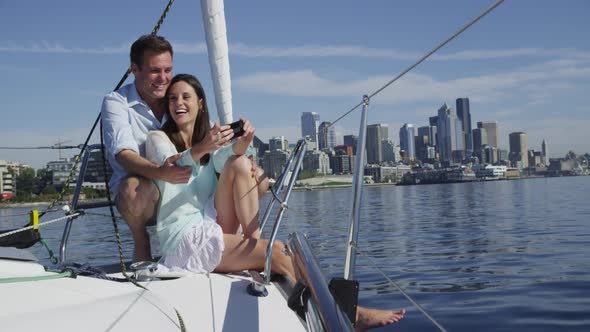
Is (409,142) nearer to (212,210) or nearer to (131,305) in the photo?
(212,210)

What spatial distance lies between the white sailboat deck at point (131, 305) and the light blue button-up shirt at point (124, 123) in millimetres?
819

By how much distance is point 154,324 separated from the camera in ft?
4.34

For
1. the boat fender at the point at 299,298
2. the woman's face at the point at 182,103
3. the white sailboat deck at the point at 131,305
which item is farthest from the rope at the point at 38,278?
the woman's face at the point at 182,103

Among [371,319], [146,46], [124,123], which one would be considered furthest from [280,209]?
[146,46]

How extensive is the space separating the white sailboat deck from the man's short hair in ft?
4.06

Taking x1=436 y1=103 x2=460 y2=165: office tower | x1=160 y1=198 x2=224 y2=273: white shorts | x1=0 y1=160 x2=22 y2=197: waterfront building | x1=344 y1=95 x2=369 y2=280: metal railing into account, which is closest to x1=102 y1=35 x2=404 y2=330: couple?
x1=160 y1=198 x2=224 y2=273: white shorts

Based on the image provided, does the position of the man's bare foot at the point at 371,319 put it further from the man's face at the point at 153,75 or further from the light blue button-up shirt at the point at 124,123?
the man's face at the point at 153,75

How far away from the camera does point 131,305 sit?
4.54 feet

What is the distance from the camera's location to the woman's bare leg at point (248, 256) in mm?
2271

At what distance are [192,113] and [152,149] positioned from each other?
279 millimetres

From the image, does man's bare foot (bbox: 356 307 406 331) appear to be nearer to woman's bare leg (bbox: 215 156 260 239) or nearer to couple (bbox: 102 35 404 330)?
couple (bbox: 102 35 404 330)

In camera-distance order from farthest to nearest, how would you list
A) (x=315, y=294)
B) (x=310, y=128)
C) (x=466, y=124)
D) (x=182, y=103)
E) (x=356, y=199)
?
(x=466, y=124) < (x=310, y=128) < (x=182, y=103) < (x=356, y=199) < (x=315, y=294)

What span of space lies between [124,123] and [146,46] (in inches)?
15.8

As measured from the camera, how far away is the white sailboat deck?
1.24 m
